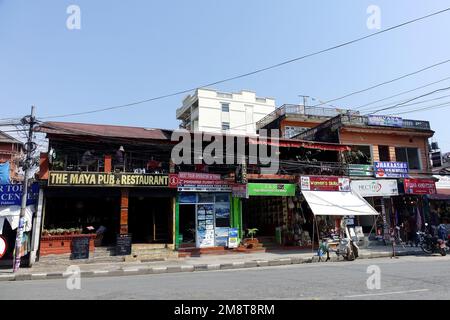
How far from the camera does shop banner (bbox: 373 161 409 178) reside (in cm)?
2389

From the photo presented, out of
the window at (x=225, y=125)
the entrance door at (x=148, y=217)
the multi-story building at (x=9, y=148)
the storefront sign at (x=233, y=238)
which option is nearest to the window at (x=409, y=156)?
the storefront sign at (x=233, y=238)

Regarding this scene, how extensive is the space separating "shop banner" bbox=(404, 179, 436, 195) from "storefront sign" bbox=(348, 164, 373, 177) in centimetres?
223

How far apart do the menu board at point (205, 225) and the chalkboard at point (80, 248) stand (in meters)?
5.69

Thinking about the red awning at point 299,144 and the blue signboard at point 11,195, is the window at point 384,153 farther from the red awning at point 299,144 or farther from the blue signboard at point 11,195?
the blue signboard at point 11,195

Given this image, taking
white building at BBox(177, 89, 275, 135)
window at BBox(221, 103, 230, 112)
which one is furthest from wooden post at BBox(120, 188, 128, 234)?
window at BBox(221, 103, 230, 112)

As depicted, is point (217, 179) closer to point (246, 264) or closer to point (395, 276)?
point (246, 264)

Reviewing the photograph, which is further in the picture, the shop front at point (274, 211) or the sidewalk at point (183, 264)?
the shop front at point (274, 211)

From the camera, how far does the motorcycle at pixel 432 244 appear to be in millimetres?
18062

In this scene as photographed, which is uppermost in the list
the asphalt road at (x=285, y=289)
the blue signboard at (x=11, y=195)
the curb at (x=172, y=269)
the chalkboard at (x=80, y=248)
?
the blue signboard at (x=11, y=195)

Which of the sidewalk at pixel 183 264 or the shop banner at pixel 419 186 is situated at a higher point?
the shop banner at pixel 419 186

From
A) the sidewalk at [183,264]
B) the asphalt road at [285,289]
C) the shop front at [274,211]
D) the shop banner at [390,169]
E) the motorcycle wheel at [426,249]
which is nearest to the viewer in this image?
the asphalt road at [285,289]

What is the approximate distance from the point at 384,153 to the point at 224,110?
112 ft

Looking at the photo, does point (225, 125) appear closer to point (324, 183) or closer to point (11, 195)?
point (324, 183)
